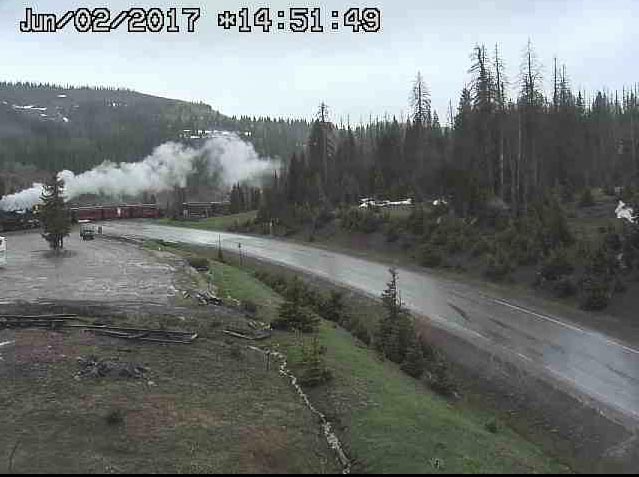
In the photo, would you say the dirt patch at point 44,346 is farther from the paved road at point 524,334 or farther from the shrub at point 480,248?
the shrub at point 480,248

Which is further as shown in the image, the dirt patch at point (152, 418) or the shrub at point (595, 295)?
the shrub at point (595, 295)

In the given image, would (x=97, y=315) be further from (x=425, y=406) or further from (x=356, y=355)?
(x=425, y=406)

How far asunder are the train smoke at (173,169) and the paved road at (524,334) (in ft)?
292

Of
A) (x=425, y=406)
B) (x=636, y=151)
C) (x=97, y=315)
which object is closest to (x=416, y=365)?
(x=425, y=406)

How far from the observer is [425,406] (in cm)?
1533

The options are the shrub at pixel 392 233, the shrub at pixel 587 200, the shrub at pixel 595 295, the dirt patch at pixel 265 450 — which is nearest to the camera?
the dirt patch at pixel 265 450

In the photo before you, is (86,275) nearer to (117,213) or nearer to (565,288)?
(565,288)

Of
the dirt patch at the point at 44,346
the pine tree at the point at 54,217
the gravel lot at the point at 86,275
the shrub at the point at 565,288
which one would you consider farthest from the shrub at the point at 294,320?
the pine tree at the point at 54,217

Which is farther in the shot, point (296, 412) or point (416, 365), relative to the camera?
point (416, 365)

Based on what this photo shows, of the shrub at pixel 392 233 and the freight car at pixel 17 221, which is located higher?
the freight car at pixel 17 221

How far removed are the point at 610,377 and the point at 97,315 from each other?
58.6ft

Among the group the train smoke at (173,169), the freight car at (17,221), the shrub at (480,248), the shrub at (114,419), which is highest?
the train smoke at (173,169)

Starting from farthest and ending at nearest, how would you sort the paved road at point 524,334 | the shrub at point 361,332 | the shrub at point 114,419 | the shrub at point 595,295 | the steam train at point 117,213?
the steam train at point 117,213 < the shrub at point 595,295 < the shrub at point 361,332 < the paved road at point 524,334 < the shrub at point 114,419

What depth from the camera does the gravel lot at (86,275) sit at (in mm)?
30234
